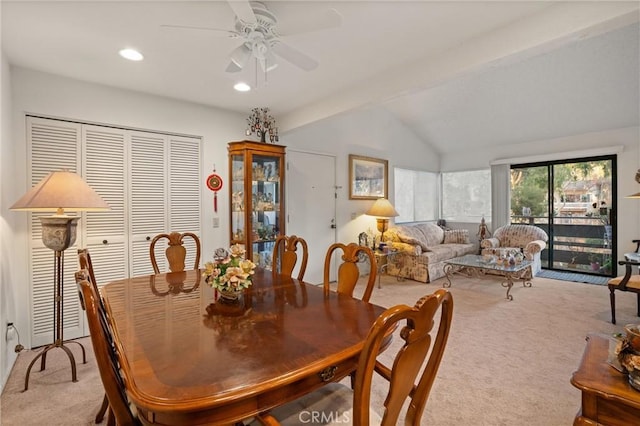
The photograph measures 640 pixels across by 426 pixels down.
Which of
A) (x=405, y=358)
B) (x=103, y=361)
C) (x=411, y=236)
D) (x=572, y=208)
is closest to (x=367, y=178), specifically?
(x=411, y=236)

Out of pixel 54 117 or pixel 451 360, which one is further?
pixel 54 117

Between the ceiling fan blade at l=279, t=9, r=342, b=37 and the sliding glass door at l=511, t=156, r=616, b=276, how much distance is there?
19.7ft

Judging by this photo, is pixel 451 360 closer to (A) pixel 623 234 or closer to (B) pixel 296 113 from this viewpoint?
(B) pixel 296 113

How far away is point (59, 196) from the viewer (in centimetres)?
218

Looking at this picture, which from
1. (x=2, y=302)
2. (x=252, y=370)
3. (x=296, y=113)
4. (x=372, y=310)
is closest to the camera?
(x=252, y=370)

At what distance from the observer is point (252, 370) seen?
1.01 m

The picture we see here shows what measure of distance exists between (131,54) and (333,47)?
159 centimetres

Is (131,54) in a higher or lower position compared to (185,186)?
higher

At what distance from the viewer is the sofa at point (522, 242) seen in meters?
5.07

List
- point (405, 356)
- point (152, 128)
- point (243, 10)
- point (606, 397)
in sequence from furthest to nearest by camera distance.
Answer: point (152, 128)
point (243, 10)
point (606, 397)
point (405, 356)

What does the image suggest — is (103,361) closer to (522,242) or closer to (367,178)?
(367,178)

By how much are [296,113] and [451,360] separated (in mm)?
3136

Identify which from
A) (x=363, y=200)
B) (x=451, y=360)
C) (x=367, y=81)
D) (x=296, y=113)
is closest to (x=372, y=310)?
(x=451, y=360)

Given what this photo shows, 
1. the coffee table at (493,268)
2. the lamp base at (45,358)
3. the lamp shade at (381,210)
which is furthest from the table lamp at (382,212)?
the lamp base at (45,358)
